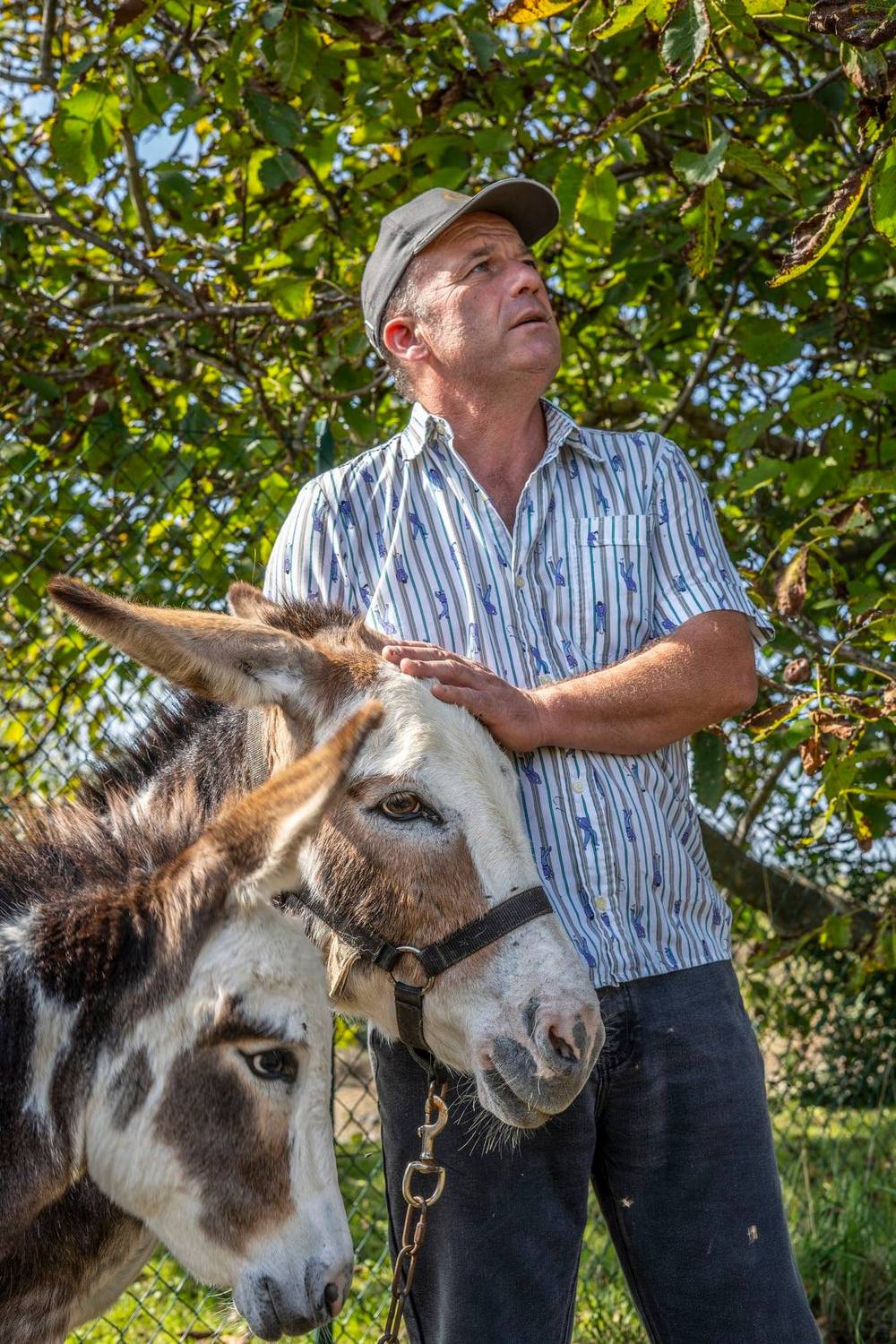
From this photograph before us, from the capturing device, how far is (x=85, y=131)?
349 cm

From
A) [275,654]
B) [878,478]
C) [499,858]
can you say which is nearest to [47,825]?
[275,654]

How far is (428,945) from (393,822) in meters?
0.23

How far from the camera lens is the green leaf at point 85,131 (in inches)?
137

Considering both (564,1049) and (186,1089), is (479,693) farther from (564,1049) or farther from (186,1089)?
(186,1089)

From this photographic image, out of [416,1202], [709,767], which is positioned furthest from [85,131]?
[416,1202]

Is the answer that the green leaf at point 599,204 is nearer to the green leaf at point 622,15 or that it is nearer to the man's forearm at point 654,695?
the green leaf at point 622,15

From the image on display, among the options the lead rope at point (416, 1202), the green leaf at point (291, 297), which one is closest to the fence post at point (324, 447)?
the green leaf at point (291, 297)

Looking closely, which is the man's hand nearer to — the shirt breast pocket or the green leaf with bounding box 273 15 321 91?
the shirt breast pocket

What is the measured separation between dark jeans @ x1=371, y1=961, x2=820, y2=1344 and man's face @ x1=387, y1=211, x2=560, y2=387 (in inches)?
54.6

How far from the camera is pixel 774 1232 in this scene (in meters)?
2.44

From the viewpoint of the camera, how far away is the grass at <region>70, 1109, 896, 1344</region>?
418cm

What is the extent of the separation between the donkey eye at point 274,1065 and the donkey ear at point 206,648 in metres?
0.73

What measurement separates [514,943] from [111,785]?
2.84ft

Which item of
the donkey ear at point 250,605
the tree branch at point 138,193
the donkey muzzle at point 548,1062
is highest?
the tree branch at point 138,193
